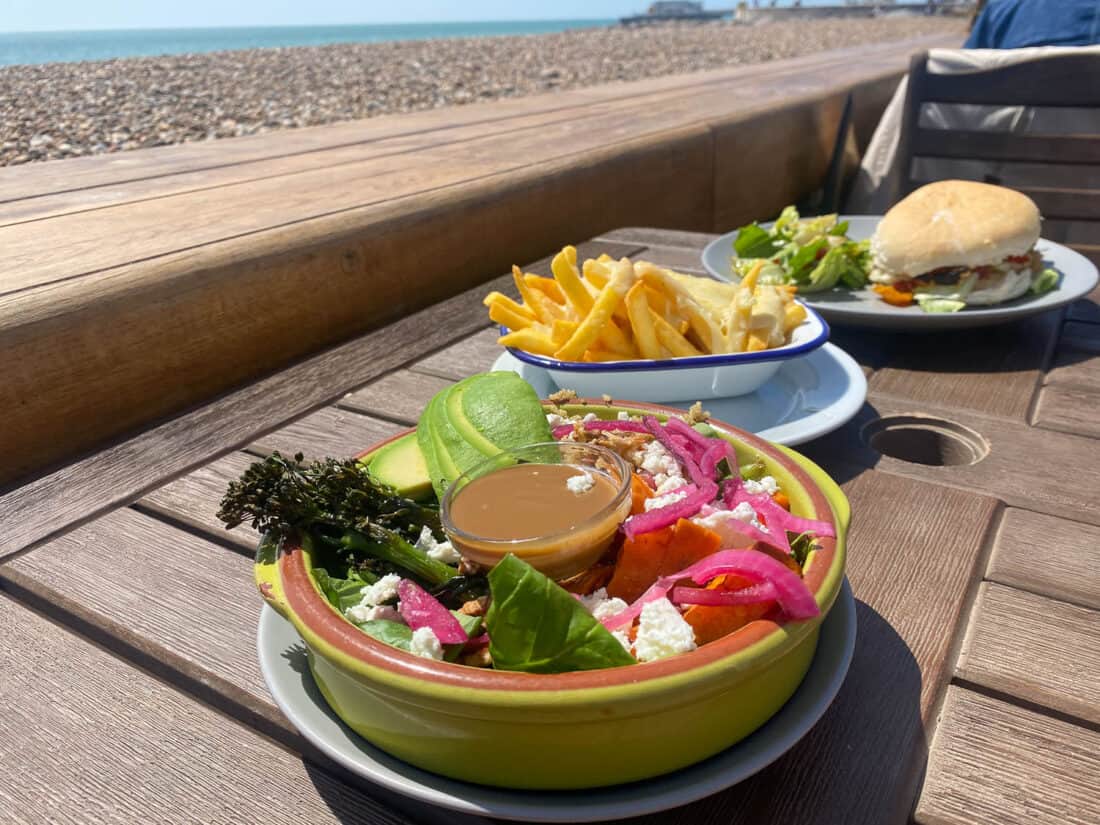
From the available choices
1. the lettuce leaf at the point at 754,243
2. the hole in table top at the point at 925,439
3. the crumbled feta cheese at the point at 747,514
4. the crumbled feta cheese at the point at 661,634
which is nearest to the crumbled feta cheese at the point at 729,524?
the crumbled feta cheese at the point at 747,514

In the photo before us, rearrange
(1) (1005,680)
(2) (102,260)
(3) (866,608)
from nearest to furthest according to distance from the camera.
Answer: (1) (1005,680)
(3) (866,608)
(2) (102,260)

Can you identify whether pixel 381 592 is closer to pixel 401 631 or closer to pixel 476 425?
pixel 401 631

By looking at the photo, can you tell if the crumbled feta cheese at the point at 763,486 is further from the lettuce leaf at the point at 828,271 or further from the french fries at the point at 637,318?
the lettuce leaf at the point at 828,271

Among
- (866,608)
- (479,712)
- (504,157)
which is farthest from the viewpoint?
(504,157)

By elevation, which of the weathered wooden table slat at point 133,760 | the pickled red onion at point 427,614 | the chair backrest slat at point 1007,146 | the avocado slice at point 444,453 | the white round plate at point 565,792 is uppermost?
the pickled red onion at point 427,614

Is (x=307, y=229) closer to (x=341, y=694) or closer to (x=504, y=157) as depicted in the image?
(x=504, y=157)

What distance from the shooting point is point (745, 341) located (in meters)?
1.43

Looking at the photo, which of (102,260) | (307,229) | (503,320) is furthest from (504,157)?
(503,320)

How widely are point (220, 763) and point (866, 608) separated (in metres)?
0.71

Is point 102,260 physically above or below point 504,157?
above

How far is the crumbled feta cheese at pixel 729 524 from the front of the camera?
0.78m

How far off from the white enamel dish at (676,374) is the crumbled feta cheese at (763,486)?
46 centimetres

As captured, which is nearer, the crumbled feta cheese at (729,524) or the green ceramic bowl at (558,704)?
the green ceramic bowl at (558,704)

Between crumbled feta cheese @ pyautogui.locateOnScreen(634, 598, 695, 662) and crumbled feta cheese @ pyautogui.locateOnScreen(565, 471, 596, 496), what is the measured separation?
186 millimetres
